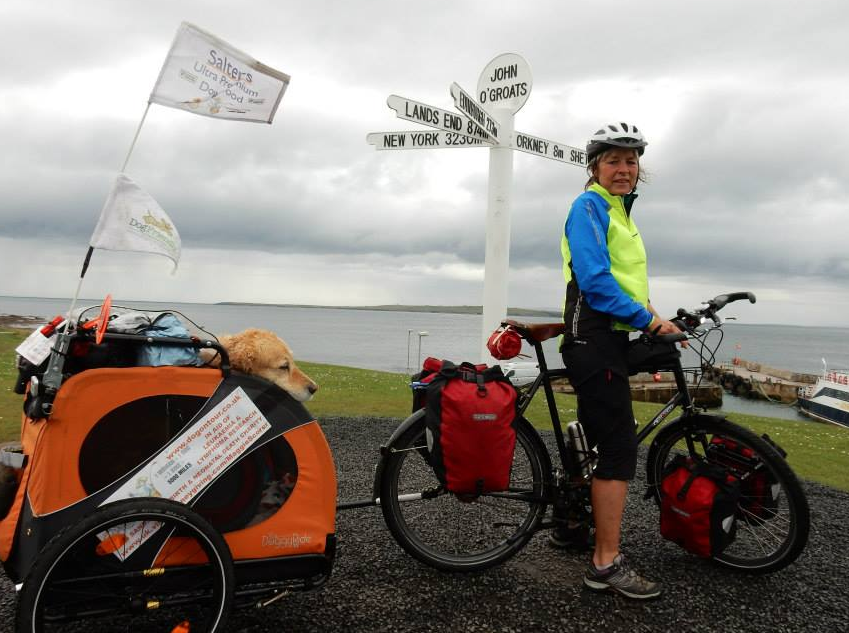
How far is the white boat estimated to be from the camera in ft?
90.1

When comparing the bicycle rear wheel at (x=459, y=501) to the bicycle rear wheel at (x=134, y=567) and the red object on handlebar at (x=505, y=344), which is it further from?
the bicycle rear wheel at (x=134, y=567)

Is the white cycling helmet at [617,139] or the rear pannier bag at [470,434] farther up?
the white cycling helmet at [617,139]

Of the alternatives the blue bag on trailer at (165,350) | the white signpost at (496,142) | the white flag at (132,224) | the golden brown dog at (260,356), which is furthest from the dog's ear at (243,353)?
the white signpost at (496,142)

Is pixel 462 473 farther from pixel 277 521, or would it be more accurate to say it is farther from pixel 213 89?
pixel 213 89

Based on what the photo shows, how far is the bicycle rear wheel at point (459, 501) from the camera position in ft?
10.3

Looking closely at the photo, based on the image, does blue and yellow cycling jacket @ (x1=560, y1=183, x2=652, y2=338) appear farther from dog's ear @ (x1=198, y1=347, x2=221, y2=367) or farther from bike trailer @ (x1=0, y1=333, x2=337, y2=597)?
dog's ear @ (x1=198, y1=347, x2=221, y2=367)

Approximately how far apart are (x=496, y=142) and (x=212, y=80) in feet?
13.7

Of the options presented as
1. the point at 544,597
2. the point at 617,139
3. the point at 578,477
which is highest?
the point at 617,139

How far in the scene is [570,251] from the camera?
3086 millimetres

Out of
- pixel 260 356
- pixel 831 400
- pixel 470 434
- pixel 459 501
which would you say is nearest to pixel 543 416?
pixel 459 501

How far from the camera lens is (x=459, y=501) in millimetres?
3338

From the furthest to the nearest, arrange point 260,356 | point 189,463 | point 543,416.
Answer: point 543,416 < point 260,356 < point 189,463

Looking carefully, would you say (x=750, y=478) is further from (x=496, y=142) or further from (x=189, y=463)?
(x=496, y=142)

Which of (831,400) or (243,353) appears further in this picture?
(831,400)
